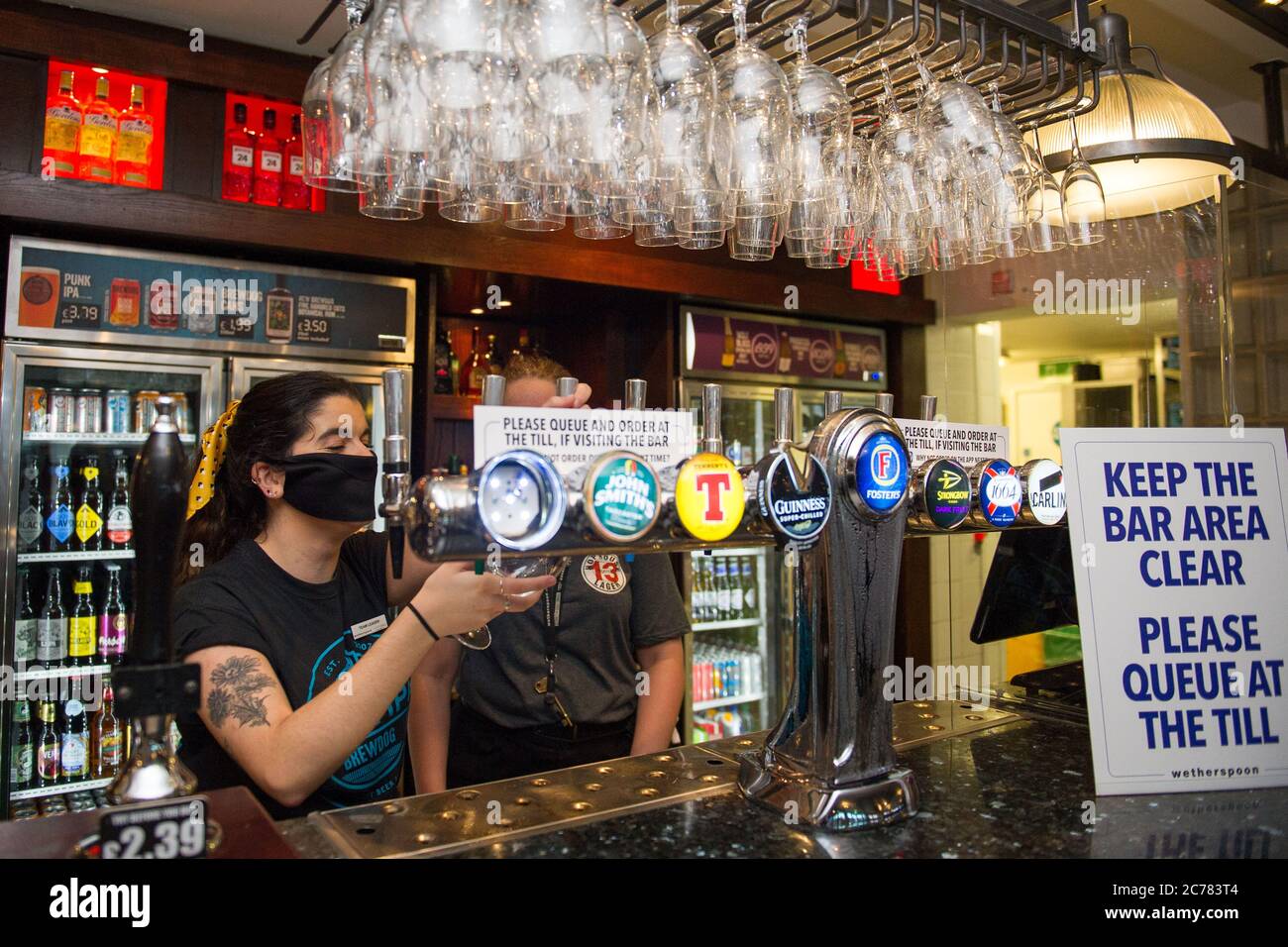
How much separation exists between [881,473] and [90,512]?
9.25ft

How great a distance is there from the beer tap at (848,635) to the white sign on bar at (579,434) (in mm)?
192

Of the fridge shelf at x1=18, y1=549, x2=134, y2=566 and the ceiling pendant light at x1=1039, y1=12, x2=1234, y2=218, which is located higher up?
the ceiling pendant light at x1=1039, y1=12, x2=1234, y2=218

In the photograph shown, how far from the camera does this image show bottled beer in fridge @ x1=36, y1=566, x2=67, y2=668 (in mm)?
2791

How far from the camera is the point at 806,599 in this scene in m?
1.17

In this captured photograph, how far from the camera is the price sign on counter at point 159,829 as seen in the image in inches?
31.3

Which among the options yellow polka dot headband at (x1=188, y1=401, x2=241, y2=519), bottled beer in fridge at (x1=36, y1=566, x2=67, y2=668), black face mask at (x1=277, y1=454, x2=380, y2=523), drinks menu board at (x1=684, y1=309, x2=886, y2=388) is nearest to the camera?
black face mask at (x1=277, y1=454, x2=380, y2=523)

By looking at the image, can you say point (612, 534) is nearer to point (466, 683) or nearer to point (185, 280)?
point (466, 683)

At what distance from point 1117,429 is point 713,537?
752 millimetres

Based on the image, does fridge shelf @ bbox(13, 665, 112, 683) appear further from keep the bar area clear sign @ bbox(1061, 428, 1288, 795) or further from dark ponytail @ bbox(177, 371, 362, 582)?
keep the bar area clear sign @ bbox(1061, 428, 1288, 795)

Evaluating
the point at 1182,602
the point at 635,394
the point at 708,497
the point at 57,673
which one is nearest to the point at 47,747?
the point at 57,673

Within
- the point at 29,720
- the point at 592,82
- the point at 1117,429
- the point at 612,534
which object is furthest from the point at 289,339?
the point at 1117,429

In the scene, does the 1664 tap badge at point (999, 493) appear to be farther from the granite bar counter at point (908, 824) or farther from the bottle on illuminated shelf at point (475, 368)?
the bottle on illuminated shelf at point (475, 368)

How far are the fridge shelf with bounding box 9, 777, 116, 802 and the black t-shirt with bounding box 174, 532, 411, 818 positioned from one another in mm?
1738

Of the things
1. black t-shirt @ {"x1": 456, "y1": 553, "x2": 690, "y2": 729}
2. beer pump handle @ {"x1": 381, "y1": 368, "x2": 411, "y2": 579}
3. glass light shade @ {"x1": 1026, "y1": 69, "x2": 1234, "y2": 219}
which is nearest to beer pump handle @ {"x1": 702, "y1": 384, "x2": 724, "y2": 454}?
beer pump handle @ {"x1": 381, "y1": 368, "x2": 411, "y2": 579}
